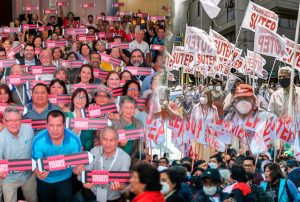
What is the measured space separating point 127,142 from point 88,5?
41.6ft

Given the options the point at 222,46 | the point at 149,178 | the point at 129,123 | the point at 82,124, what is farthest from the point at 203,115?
the point at 222,46

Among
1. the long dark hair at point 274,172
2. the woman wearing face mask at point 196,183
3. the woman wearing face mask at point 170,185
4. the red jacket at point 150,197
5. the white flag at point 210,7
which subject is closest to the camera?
the red jacket at point 150,197

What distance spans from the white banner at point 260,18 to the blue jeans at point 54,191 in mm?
5016

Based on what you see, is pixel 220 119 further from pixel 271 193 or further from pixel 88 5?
pixel 88 5

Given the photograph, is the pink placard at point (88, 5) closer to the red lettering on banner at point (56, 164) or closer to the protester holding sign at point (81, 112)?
the protester holding sign at point (81, 112)

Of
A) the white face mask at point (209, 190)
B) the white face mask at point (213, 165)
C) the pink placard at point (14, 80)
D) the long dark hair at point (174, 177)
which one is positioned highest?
the pink placard at point (14, 80)

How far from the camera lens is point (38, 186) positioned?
5.55 metres

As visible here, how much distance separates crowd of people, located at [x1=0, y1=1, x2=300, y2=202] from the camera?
5250 mm

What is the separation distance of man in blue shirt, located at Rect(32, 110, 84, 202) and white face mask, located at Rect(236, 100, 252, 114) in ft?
8.67

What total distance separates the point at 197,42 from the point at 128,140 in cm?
458

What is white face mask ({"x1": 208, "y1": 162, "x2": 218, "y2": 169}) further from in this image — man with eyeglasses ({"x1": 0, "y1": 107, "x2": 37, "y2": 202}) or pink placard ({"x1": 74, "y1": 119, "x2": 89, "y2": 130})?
man with eyeglasses ({"x1": 0, "y1": 107, "x2": 37, "y2": 202})

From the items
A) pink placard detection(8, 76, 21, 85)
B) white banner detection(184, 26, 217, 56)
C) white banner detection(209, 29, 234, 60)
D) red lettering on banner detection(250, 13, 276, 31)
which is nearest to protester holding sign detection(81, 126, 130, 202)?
pink placard detection(8, 76, 21, 85)

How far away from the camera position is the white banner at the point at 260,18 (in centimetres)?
940

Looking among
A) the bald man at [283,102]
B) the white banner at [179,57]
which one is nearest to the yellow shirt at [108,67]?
the white banner at [179,57]
